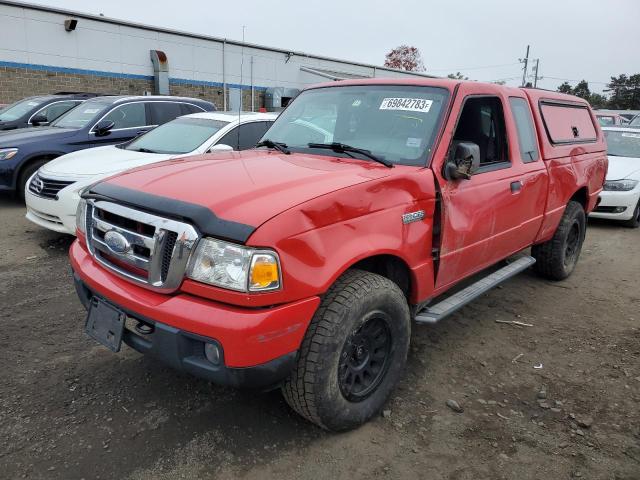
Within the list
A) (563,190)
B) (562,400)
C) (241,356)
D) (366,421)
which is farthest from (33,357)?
(563,190)

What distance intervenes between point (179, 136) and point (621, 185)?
6.75 m

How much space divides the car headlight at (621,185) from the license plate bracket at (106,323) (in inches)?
308

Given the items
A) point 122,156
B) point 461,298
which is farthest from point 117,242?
point 122,156

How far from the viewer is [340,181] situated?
2547 mm

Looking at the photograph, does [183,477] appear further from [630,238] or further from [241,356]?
[630,238]

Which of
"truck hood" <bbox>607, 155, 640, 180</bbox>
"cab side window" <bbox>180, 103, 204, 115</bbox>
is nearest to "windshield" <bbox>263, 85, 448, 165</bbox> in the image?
"cab side window" <bbox>180, 103, 204, 115</bbox>

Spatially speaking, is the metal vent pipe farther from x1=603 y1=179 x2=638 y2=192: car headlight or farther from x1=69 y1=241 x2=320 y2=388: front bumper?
x1=69 y1=241 x2=320 y2=388: front bumper

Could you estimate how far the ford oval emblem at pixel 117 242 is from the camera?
2.43 meters

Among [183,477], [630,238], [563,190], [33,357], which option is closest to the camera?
[183,477]

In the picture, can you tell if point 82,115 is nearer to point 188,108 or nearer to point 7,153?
point 7,153

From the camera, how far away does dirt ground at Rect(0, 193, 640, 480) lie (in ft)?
7.91

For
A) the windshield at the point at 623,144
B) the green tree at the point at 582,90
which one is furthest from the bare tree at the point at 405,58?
the windshield at the point at 623,144

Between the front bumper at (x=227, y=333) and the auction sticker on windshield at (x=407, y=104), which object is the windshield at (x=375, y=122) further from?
the front bumper at (x=227, y=333)

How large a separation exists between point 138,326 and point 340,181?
1247mm
